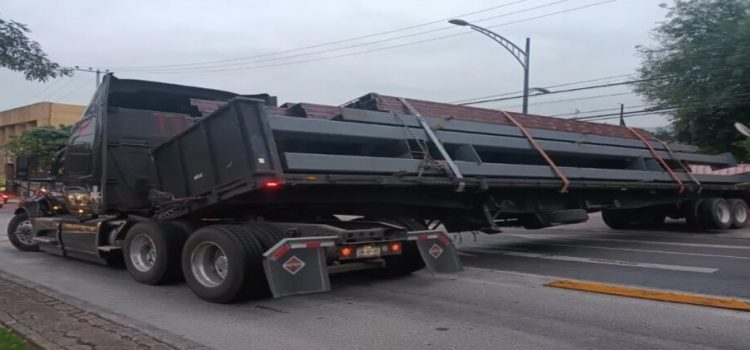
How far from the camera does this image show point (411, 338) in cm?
583

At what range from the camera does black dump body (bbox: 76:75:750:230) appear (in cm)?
774

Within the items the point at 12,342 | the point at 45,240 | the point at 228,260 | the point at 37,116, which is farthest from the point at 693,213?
the point at 37,116

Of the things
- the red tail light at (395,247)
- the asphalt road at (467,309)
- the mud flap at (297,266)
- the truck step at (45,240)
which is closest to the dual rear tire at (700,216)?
the asphalt road at (467,309)

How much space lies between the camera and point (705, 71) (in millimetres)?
23516

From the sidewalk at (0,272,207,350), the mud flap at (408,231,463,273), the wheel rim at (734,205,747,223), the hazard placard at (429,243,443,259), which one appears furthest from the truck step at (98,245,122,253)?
the wheel rim at (734,205,747,223)

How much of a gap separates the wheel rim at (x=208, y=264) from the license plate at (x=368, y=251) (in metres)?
1.56

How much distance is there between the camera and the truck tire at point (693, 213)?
15.8m

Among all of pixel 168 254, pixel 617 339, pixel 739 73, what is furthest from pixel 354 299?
pixel 739 73

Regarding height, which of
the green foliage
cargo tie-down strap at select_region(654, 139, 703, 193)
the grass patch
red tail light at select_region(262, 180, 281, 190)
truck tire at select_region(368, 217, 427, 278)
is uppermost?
the green foliage

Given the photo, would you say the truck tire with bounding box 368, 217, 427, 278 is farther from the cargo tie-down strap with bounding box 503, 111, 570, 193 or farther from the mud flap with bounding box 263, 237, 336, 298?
the cargo tie-down strap with bounding box 503, 111, 570, 193

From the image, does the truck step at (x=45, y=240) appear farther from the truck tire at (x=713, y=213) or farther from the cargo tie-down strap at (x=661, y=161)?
the truck tire at (x=713, y=213)

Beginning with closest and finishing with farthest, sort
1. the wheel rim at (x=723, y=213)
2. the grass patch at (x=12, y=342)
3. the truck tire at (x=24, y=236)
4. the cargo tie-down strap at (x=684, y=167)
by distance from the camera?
the grass patch at (x=12, y=342) → the truck tire at (x=24, y=236) → the cargo tie-down strap at (x=684, y=167) → the wheel rim at (x=723, y=213)

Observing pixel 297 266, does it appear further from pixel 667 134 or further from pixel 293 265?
pixel 667 134

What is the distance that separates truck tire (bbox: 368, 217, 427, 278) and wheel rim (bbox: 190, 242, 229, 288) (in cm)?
230
